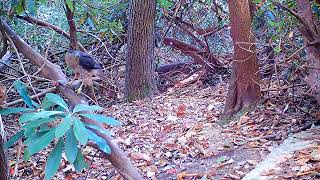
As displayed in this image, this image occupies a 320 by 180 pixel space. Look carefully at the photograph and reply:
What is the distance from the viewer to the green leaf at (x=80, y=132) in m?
1.51

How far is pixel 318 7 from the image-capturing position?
3.30 m

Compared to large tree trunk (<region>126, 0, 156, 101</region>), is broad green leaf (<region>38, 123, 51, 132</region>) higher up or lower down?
lower down

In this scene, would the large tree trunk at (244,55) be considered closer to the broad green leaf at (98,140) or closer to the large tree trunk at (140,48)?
the large tree trunk at (140,48)

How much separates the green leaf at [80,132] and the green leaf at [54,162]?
0.52 ft

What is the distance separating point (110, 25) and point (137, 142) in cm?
156

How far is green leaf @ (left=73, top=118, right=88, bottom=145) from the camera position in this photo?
1.51 m

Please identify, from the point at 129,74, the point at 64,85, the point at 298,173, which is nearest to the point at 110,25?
the point at 129,74

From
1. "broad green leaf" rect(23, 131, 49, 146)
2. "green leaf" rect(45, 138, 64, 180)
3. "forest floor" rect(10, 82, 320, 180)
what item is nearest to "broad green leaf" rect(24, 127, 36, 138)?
"broad green leaf" rect(23, 131, 49, 146)

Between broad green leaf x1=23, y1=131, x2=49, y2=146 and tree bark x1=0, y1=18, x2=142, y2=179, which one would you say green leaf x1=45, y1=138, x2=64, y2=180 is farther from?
tree bark x1=0, y1=18, x2=142, y2=179

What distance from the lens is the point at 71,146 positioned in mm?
1583

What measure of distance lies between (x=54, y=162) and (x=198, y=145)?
1807 mm

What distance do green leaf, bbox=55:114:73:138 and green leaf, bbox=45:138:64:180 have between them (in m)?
0.15

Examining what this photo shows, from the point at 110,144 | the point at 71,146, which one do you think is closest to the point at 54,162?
the point at 71,146

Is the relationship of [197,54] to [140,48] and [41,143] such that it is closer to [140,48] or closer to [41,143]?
[140,48]
